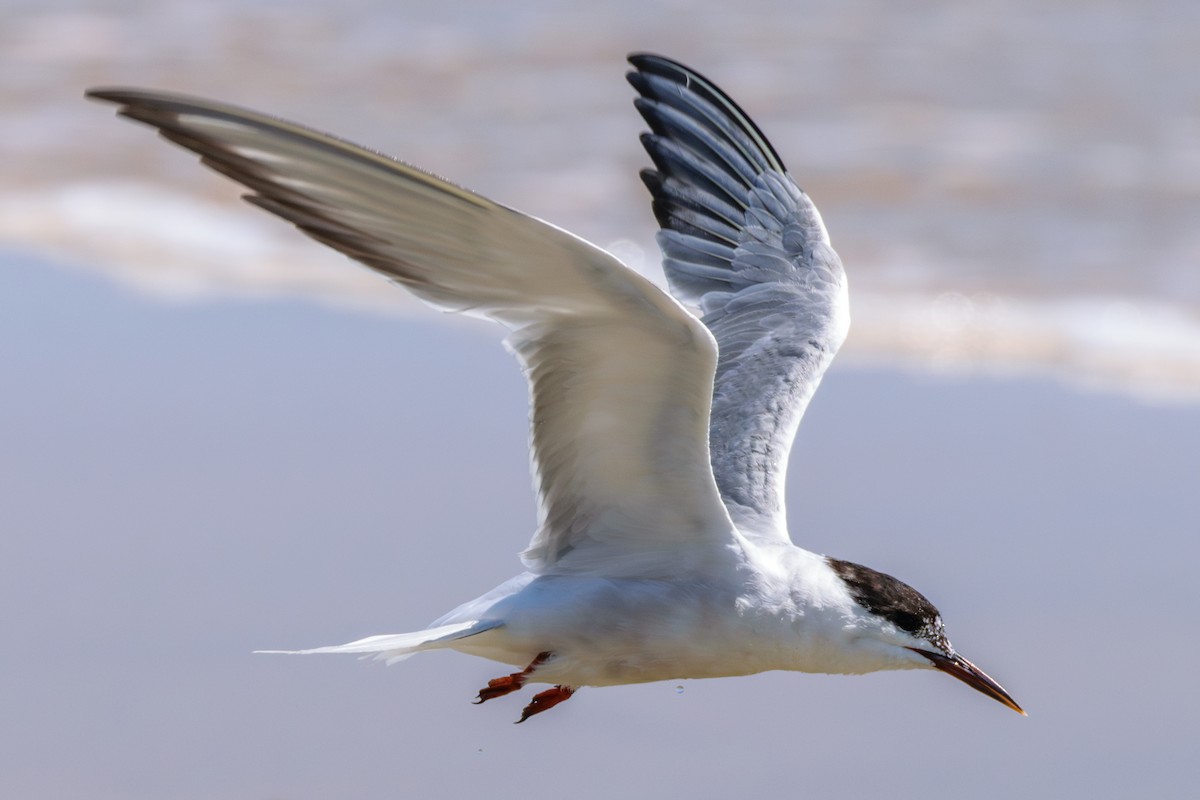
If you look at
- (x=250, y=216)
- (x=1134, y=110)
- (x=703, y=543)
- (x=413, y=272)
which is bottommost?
(x=703, y=543)

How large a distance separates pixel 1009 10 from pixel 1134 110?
6.49 feet

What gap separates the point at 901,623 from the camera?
425 cm

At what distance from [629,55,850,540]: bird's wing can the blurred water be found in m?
1.70

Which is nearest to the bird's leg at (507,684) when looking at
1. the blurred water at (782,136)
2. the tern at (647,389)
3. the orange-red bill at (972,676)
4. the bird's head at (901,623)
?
the tern at (647,389)

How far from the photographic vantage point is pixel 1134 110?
964 centimetres

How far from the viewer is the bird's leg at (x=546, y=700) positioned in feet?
14.1

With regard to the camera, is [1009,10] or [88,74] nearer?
[88,74]

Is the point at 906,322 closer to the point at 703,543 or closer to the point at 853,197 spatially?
the point at 853,197

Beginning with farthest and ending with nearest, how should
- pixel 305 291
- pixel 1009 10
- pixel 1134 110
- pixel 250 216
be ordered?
pixel 1009 10
pixel 1134 110
pixel 250 216
pixel 305 291

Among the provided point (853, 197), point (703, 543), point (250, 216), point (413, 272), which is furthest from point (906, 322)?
point (413, 272)

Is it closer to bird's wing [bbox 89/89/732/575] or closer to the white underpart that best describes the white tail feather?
the white underpart

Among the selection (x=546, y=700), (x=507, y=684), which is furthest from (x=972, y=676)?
(x=507, y=684)

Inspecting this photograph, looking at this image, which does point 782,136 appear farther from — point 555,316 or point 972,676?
point 555,316

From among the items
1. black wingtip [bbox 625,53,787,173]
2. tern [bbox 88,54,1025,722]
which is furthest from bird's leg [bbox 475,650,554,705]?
black wingtip [bbox 625,53,787,173]
